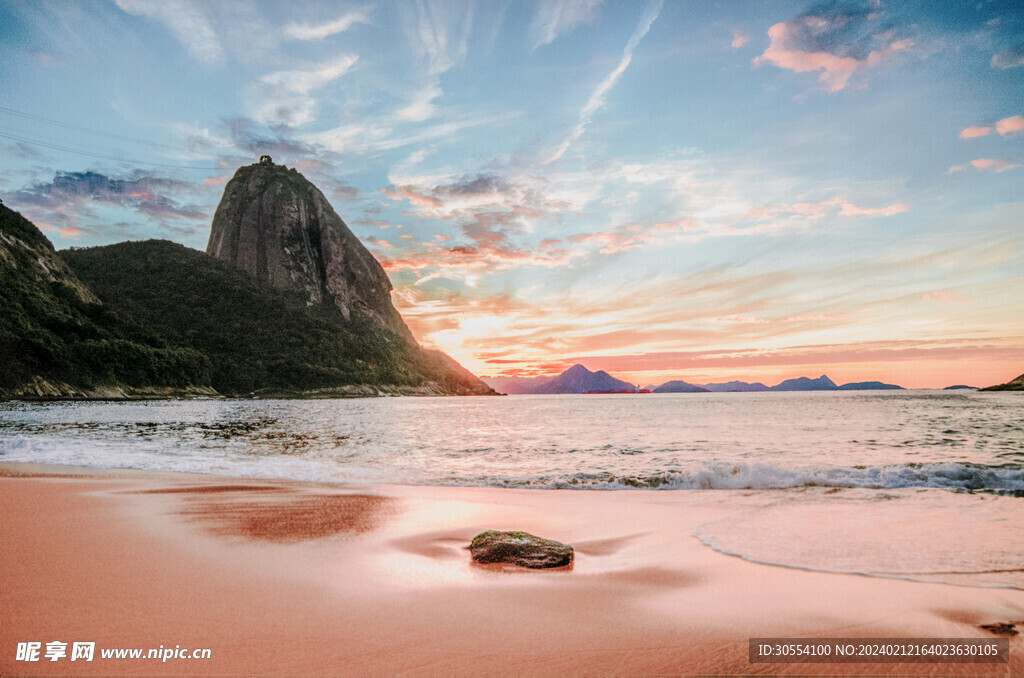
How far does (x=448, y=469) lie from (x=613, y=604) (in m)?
9.74

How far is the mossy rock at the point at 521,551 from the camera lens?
204 inches

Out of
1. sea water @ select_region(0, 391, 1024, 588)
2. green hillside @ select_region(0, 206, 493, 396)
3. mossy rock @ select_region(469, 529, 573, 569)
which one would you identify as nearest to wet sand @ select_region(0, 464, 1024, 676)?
mossy rock @ select_region(469, 529, 573, 569)

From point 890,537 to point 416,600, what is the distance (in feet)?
19.4

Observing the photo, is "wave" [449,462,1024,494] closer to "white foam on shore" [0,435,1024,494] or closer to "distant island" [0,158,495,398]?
"white foam on shore" [0,435,1024,494]

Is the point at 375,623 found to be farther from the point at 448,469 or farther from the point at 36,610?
the point at 448,469

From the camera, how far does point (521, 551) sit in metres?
5.27

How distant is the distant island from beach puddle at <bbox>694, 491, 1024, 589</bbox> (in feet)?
290

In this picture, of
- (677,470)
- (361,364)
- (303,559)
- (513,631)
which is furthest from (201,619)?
(361,364)

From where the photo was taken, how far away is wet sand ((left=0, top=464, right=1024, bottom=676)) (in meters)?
3.17

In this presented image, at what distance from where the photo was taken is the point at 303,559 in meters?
5.24

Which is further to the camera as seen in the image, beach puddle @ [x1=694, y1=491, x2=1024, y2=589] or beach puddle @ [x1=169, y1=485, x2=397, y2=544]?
beach puddle @ [x1=169, y1=485, x2=397, y2=544]

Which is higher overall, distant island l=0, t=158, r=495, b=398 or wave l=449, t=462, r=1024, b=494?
distant island l=0, t=158, r=495, b=398

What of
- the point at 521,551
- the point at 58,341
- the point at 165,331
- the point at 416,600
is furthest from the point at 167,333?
the point at 416,600

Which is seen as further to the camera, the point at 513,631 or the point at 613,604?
the point at 613,604
